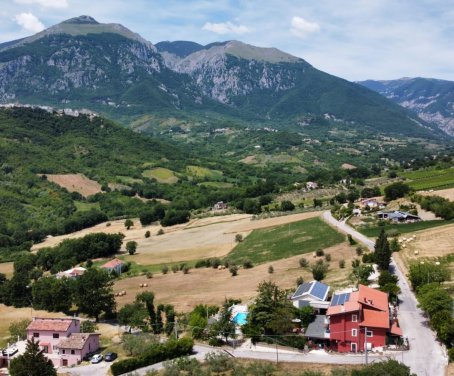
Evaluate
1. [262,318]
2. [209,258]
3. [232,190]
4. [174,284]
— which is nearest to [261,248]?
[209,258]

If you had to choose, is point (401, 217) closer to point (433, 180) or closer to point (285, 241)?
point (285, 241)

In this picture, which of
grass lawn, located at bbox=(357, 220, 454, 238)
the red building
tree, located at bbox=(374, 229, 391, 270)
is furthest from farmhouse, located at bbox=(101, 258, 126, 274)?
the red building

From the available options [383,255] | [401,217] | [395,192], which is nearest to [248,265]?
[383,255]

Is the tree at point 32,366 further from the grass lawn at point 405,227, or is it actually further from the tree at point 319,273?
the grass lawn at point 405,227

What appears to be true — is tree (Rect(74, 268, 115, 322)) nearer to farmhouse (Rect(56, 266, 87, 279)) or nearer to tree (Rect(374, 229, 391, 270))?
farmhouse (Rect(56, 266, 87, 279))

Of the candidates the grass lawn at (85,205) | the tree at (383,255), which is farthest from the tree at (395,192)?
the grass lawn at (85,205)

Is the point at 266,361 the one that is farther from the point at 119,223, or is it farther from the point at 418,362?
the point at 119,223

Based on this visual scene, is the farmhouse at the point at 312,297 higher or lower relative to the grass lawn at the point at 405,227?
lower
